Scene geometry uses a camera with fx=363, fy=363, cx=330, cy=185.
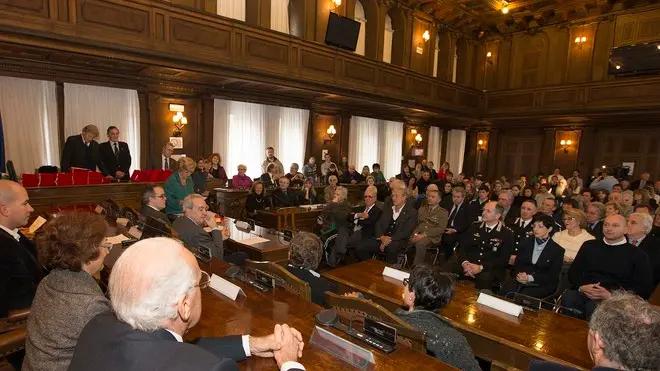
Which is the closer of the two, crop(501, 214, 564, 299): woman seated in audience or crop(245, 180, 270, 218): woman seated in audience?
crop(501, 214, 564, 299): woman seated in audience

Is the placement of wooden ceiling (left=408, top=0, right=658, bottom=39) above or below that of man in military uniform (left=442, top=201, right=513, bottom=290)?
above

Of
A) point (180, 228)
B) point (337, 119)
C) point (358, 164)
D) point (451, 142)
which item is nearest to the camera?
point (180, 228)

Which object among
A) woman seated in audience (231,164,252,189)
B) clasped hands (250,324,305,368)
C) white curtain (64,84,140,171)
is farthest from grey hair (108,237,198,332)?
white curtain (64,84,140,171)

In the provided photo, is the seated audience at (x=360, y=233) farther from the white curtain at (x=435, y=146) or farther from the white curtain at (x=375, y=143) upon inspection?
the white curtain at (x=435, y=146)

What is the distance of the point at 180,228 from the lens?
3.30 metres

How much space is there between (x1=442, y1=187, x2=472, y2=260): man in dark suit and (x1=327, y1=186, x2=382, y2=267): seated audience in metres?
1.08

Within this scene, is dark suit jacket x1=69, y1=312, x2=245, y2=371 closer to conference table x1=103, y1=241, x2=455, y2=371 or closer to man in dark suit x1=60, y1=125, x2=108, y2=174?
conference table x1=103, y1=241, x2=455, y2=371

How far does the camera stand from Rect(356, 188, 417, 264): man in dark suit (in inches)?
193

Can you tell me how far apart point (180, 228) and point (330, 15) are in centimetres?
797

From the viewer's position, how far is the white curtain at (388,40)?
1174 centimetres

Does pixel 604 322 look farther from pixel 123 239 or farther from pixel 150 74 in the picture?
pixel 150 74

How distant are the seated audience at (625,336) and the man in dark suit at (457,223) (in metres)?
4.03

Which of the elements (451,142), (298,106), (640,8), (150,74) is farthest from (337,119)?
(640,8)

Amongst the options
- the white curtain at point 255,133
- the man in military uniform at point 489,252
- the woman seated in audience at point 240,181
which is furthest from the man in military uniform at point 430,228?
the white curtain at point 255,133
